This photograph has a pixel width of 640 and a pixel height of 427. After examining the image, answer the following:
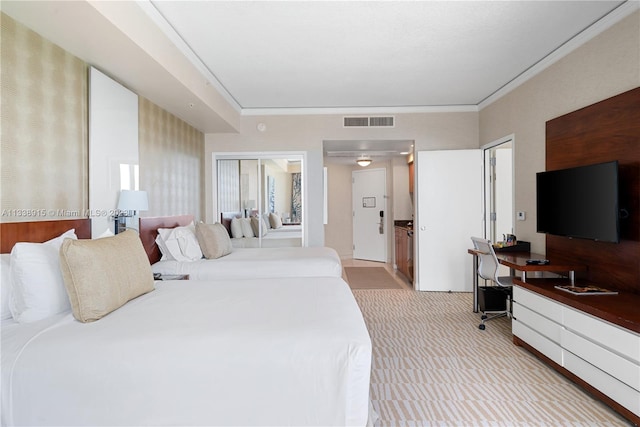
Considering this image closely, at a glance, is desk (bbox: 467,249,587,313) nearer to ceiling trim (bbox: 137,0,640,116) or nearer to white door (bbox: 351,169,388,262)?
ceiling trim (bbox: 137,0,640,116)

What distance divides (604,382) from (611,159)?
5.37 ft

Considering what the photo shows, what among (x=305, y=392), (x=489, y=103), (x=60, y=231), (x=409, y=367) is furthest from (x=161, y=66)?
(x=489, y=103)

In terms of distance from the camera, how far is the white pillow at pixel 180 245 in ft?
10.8

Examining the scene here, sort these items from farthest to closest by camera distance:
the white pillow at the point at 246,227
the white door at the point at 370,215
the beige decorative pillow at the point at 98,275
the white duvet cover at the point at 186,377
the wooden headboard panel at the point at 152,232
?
the white door at the point at 370,215 → the white pillow at the point at 246,227 → the wooden headboard panel at the point at 152,232 → the beige decorative pillow at the point at 98,275 → the white duvet cover at the point at 186,377

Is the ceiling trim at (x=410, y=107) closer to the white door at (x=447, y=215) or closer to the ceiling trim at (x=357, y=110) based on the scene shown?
the ceiling trim at (x=357, y=110)

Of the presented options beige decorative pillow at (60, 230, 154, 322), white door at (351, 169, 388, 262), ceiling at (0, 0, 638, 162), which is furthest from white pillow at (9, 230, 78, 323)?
white door at (351, 169, 388, 262)

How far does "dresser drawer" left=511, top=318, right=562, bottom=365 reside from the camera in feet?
7.70

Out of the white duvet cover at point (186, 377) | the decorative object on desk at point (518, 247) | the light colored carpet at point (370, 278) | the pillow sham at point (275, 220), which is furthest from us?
the light colored carpet at point (370, 278)

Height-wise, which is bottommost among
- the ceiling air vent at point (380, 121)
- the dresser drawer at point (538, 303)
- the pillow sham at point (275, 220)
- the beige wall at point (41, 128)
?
the dresser drawer at point (538, 303)

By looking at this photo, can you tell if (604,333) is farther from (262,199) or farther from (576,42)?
(262,199)

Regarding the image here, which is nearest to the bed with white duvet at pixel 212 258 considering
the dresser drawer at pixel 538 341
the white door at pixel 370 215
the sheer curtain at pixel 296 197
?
the sheer curtain at pixel 296 197

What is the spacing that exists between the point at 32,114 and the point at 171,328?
5.72 ft

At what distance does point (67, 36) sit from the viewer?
2.10 m

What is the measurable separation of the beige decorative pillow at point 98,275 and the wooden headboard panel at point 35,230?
567 millimetres
